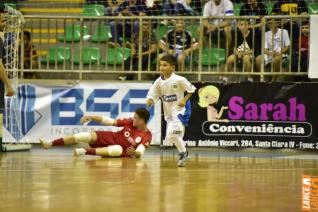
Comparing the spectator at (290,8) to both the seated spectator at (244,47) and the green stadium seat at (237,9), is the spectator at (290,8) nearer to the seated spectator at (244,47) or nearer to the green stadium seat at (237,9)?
the seated spectator at (244,47)

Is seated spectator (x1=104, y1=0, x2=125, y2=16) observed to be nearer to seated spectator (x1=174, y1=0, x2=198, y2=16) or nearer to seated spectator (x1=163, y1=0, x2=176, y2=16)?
seated spectator (x1=163, y1=0, x2=176, y2=16)

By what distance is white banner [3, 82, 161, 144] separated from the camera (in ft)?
48.7

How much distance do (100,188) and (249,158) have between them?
5.53 m

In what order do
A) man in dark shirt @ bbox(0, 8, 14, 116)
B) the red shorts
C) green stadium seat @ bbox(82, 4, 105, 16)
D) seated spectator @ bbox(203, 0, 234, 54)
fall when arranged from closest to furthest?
man in dark shirt @ bbox(0, 8, 14, 116), the red shorts, seated spectator @ bbox(203, 0, 234, 54), green stadium seat @ bbox(82, 4, 105, 16)

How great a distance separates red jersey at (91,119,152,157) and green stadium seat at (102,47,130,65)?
292cm

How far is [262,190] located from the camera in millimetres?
7883

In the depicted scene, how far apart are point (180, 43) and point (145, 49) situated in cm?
77

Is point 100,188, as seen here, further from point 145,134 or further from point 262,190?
point 145,134

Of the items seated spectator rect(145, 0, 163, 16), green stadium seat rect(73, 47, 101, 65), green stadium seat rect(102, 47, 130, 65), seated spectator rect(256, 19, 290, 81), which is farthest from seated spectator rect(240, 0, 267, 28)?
green stadium seat rect(73, 47, 101, 65)

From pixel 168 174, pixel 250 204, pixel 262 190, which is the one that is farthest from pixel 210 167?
pixel 250 204

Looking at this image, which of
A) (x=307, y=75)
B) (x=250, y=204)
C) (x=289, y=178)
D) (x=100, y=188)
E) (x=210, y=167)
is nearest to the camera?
(x=250, y=204)

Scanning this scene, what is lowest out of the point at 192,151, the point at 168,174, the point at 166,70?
the point at 192,151

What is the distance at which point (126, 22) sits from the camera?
1541cm

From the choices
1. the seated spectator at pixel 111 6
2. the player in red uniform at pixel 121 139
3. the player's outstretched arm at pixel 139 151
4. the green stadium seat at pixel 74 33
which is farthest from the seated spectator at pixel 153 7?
the player's outstretched arm at pixel 139 151
